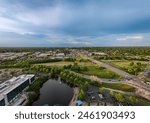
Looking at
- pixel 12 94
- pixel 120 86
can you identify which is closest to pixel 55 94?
pixel 12 94

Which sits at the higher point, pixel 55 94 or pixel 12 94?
pixel 12 94

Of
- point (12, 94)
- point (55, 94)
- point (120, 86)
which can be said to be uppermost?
point (12, 94)

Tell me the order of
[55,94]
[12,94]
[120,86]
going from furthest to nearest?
1. [120,86]
2. [55,94]
3. [12,94]

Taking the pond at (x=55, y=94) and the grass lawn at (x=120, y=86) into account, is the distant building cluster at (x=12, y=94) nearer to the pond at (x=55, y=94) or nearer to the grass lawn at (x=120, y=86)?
the pond at (x=55, y=94)

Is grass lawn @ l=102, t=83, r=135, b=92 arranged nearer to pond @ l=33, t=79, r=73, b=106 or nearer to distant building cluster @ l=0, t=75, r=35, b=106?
pond @ l=33, t=79, r=73, b=106

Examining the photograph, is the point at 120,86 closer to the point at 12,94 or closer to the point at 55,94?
the point at 55,94

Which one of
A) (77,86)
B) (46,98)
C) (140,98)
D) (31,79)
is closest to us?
(140,98)

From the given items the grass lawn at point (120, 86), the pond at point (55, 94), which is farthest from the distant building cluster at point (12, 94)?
the grass lawn at point (120, 86)

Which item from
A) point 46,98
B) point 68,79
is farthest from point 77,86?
point 46,98

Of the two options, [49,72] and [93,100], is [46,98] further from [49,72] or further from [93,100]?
[49,72]
